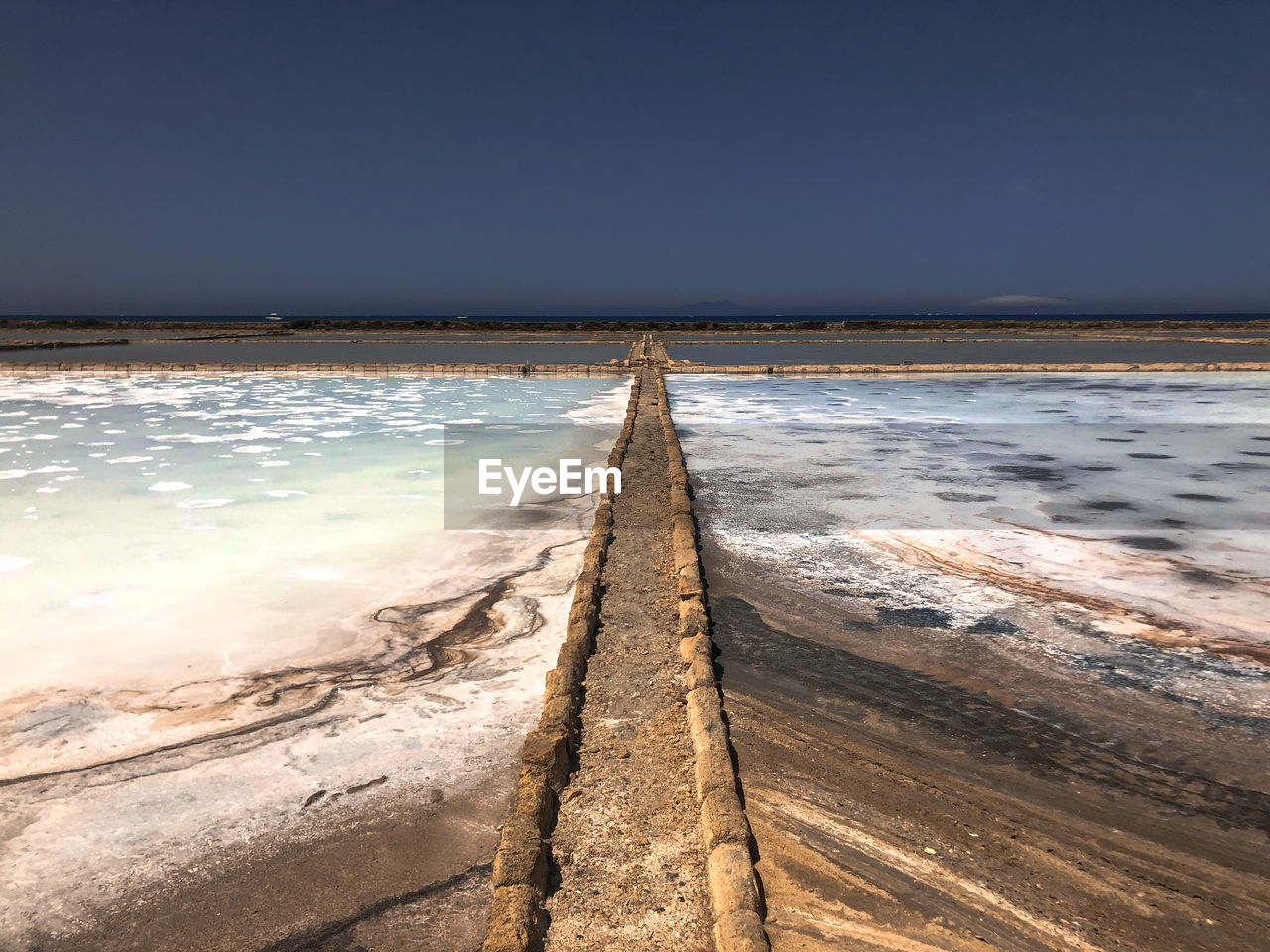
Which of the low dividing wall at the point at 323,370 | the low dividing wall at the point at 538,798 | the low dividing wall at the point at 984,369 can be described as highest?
the low dividing wall at the point at 984,369

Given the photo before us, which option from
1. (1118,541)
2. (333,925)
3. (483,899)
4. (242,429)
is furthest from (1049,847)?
(242,429)

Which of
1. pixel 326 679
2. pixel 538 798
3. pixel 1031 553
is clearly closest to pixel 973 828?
pixel 538 798

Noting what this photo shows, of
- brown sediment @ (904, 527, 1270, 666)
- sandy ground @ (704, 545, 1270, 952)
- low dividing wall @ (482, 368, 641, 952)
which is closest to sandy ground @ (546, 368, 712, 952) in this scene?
low dividing wall @ (482, 368, 641, 952)

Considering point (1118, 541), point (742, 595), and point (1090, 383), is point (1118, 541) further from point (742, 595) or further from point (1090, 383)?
point (1090, 383)

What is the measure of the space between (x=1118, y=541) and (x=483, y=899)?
4.65m

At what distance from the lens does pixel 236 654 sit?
3.70 metres

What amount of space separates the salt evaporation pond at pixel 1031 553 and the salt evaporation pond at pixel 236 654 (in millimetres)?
1375

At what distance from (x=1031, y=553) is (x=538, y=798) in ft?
12.4

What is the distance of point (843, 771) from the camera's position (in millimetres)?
2672

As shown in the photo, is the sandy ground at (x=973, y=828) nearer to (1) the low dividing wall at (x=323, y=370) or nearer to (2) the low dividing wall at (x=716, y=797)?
(2) the low dividing wall at (x=716, y=797)

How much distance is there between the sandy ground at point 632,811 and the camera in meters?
1.97

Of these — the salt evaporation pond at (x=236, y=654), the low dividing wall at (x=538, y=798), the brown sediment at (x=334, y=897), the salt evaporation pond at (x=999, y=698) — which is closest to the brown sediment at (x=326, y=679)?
the salt evaporation pond at (x=236, y=654)

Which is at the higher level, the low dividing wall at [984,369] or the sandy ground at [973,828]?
the low dividing wall at [984,369]

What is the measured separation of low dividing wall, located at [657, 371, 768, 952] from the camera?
74.3 inches
